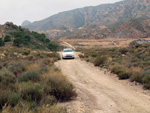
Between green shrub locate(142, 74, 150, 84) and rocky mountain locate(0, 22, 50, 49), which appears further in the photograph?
rocky mountain locate(0, 22, 50, 49)

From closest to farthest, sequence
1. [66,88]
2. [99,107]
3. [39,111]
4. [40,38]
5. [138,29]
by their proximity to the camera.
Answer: [39,111]
[99,107]
[66,88]
[40,38]
[138,29]

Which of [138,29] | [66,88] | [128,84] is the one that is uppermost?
[138,29]

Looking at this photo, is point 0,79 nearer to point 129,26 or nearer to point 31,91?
point 31,91

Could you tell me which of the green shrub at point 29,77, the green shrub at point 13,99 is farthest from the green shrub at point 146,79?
the green shrub at point 13,99

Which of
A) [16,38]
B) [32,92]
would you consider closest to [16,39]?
[16,38]

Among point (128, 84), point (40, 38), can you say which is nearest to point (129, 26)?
point (40, 38)

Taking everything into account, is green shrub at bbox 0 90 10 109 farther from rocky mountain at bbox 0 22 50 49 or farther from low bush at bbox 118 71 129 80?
rocky mountain at bbox 0 22 50 49

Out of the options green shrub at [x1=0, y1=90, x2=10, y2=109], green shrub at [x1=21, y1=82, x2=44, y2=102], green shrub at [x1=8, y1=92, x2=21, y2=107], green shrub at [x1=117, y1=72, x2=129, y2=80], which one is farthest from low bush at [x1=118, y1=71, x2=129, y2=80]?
green shrub at [x1=0, y1=90, x2=10, y2=109]

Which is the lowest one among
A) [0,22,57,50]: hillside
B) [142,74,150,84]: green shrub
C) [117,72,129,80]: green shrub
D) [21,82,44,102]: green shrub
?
[117,72,129,80]: green shrub

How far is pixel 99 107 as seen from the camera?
234 inches

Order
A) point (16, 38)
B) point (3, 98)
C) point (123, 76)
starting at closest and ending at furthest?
point (3, 98), point (123, 76), point (16, 38)

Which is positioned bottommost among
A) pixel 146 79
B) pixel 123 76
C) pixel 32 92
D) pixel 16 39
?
pixel 123 76

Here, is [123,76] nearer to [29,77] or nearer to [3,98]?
A: [29,77]

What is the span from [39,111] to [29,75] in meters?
4.12
